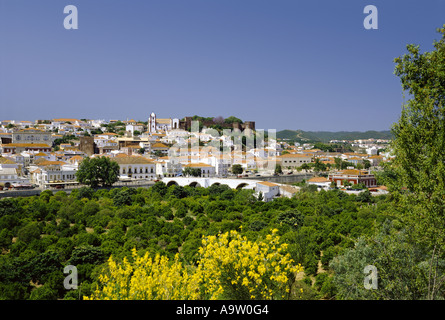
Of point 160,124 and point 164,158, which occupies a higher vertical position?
point 160,124

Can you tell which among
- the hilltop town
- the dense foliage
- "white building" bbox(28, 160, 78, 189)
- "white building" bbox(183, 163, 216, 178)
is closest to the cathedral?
the hilltop town

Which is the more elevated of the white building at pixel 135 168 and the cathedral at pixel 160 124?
the cathedral at pixel 160 124

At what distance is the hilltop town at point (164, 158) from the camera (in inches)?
1325

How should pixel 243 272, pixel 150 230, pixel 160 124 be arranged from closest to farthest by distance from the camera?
pixel 243 272 → pixel 150 230 → pixel 160 124

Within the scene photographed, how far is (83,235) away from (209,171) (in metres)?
25.0

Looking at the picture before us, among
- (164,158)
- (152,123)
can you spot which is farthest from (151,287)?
(152,123)

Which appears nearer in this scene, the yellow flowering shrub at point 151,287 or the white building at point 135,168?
the yellow flowering shrub at point 151,287

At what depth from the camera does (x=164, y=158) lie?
43188mm

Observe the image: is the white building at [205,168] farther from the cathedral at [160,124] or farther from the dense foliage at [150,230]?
the cathedral at [160,124]

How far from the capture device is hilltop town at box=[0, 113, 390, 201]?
33.7m

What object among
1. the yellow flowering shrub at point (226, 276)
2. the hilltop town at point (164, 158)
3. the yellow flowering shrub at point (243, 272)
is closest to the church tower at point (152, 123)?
the hilltop town at point (164, 158)

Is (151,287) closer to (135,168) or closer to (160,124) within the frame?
(135,168)
